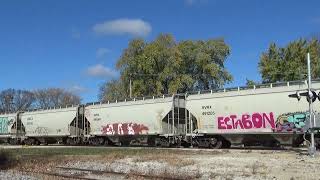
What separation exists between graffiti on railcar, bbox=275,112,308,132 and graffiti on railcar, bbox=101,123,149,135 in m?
12.1

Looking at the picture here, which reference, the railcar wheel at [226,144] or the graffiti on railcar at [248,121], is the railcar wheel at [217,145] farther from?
the graffiti on railcar at [248,121]

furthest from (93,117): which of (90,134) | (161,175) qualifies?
(161,175)

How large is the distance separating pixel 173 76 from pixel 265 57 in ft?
47.0

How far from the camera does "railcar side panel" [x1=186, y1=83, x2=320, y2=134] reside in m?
27.8

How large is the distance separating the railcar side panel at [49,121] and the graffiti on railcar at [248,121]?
1853 centimetres

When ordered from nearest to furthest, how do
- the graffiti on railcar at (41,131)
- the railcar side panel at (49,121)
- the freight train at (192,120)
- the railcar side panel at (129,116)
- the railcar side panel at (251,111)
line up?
the railcar side panel at (251,111), the freight train at (192,120), the railcar side panel at (129,116), the railcar side panel at (49,121), the graffiti on railcar at (41,131)

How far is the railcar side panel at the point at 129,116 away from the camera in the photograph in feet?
120

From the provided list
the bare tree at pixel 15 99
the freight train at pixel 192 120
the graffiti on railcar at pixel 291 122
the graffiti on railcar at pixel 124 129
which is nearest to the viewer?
the graffiti on railcar at pixel 291 122

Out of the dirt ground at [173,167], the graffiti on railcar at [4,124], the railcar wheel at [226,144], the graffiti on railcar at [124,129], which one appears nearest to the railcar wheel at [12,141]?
the graffiti on railcar at [4,124]

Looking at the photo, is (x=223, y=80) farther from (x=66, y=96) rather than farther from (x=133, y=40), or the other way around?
(x=66, y=96)

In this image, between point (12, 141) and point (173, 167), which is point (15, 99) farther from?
point (173, 167)

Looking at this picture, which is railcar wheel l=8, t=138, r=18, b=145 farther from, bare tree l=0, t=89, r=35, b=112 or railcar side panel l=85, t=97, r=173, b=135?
bare tree l=0, t=89, r=35, b=112

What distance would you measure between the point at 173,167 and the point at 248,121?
38.6 ft

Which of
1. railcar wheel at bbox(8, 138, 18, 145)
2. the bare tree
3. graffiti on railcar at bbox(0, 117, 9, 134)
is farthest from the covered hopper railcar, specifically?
the bare tree
